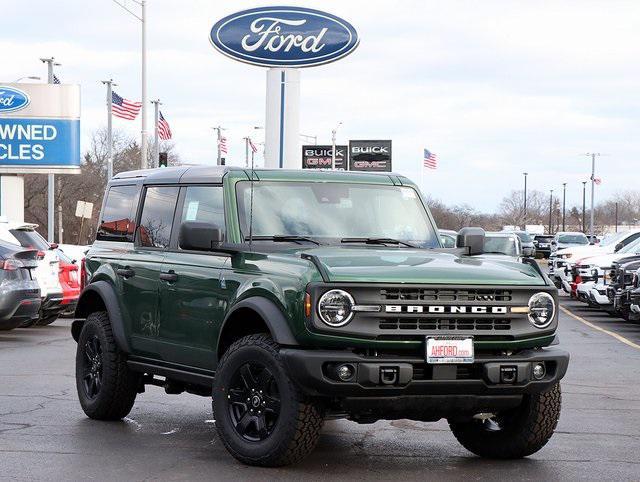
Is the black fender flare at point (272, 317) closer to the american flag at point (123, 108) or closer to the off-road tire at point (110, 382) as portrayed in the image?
the off-road tire at point (110, 382)

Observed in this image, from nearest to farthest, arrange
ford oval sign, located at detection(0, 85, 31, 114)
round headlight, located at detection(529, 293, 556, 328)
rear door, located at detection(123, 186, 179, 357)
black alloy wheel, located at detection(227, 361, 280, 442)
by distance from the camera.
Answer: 1. black alloy wheel, located at detection(227, 361, 280, 442)
2. round headlight, located at detection(529, 293, 556, 328)
3. rear door, located at detection(123, 186, 179, 357)
4. ford oval sign, located at detection(0, 85, 31, 114)

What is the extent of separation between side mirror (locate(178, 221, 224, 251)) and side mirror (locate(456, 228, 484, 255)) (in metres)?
1.87

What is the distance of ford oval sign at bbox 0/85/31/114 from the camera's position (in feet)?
137

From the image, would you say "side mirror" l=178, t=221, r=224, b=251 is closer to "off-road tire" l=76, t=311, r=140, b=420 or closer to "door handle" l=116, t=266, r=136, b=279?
"door handle" l=116, t=266, r=136, b=279

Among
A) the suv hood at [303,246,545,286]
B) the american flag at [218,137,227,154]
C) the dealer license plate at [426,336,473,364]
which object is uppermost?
the american flag at [218,137,227,154]

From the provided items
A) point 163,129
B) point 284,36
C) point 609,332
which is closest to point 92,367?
point 609,332

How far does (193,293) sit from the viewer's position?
9023 mm

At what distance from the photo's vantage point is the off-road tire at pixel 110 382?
400 inches

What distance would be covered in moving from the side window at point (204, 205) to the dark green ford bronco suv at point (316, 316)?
0.7 inches

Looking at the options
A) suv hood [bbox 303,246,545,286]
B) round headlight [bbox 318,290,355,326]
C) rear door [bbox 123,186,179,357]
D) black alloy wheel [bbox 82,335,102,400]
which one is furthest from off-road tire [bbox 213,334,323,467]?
black alloy wheel [bbox 82,335,102,400]

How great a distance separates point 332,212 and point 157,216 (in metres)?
1.64

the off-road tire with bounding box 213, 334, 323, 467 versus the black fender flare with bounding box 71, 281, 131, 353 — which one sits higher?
the black fender flare with bounding box 71, 281, 131, 353

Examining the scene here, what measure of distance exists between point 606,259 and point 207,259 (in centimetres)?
2059

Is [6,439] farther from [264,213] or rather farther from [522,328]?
[522,328]
